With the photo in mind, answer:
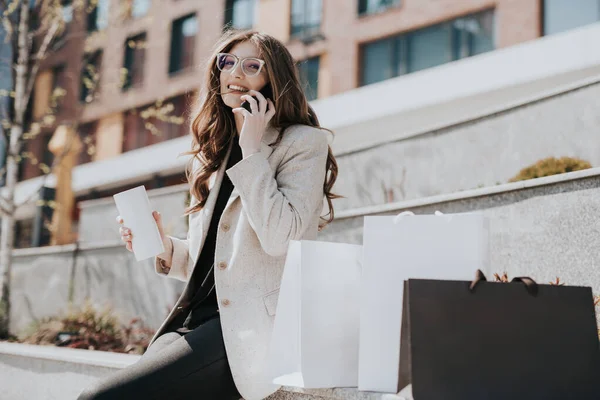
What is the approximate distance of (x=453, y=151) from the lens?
676 centimetres

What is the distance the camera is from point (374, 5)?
16.6 m

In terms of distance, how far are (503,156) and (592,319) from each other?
4661 mm

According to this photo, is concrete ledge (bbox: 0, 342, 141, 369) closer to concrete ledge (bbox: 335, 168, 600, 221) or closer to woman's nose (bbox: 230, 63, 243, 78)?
woman's nose (bbox: 230, 63, 243, 78)

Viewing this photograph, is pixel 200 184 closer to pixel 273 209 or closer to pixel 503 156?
pixel 273 209

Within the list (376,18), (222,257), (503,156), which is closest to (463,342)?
(222,257)

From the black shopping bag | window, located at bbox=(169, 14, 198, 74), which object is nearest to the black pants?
the black shopping bag

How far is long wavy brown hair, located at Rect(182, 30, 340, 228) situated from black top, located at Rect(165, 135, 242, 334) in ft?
0.60

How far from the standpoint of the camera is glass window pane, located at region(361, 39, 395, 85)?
1622 centimetres

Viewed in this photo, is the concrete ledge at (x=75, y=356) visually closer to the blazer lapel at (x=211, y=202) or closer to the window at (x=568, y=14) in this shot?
the blazer lapel at (x=211, y=202)

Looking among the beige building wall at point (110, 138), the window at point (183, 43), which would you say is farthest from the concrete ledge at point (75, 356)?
the beige building wall at point (110, 138)

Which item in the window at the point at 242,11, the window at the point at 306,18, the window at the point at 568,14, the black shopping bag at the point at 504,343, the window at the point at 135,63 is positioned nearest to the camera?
the black shopping bag at the point at 504,343

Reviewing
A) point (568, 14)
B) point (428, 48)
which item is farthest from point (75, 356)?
point (428, 48)

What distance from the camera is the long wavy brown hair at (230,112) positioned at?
9.20 feet

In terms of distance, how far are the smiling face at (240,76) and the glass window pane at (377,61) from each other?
45.1ft
